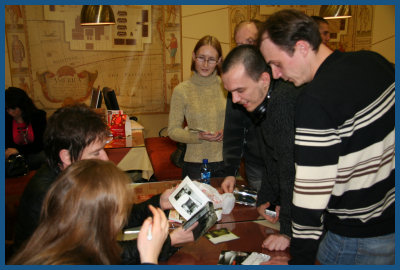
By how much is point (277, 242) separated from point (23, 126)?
139 inches

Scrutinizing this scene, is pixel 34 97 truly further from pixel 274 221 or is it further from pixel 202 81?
pixel 274 221

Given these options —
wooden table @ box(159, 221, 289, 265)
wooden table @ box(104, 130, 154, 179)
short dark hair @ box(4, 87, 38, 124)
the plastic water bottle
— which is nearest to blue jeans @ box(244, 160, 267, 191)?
the plastic water bottle

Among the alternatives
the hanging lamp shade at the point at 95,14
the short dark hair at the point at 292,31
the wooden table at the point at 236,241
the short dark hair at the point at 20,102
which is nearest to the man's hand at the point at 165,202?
the wooden table at the point at 236,241

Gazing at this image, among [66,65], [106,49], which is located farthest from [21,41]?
[106,49]

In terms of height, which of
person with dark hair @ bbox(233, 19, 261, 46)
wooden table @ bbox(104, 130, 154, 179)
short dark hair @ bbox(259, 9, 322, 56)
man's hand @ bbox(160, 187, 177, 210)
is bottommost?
wooden table @ bbox(104, 130, 154, 179)

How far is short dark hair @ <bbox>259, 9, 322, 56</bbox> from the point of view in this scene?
139 cm

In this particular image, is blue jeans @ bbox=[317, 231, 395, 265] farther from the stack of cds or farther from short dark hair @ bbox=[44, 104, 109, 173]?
short dark hair @ bbox=[44, 104, 109, 173]

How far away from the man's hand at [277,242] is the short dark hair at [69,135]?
0.94 meters

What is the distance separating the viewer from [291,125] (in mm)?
1562

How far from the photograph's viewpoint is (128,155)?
369 centimetres

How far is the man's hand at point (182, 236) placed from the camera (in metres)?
1.62

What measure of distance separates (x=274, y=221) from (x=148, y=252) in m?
0.86

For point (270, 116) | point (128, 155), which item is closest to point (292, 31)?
point (270, 116)

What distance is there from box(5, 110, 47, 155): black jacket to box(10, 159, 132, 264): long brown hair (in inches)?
124
